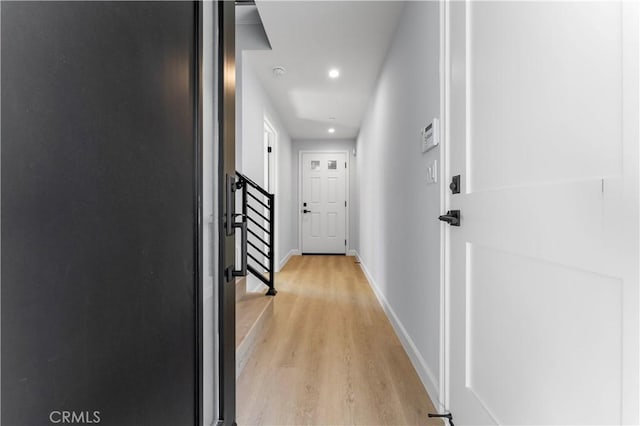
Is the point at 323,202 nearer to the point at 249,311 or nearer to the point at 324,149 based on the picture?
the point at 324,149

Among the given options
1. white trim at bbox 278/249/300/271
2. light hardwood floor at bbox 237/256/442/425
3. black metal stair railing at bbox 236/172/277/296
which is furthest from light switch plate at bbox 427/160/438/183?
white trim at bbox 278/249/300/271

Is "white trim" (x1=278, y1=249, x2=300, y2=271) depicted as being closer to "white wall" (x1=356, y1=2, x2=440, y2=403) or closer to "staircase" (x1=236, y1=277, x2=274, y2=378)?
"staircase" (x1=236, y1=277, x2=274, y2=378)

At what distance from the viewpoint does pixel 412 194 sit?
1.96m

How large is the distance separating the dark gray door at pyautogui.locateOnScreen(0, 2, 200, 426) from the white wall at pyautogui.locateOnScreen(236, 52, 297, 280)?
221 centimetres

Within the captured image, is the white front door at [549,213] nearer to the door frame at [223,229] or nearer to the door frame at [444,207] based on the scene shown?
the door frame at [444,207]

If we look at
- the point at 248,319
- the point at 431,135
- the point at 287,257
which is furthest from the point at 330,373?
the point at 287,257

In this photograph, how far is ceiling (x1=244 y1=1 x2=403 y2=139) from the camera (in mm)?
2236

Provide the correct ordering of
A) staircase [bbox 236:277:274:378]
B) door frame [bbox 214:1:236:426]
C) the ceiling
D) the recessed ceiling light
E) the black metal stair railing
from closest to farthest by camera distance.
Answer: door frame [bbox 214:1:236:426] → staircase [bbox 236:277:274:378] → the ceiling → the black metal stair railing → the recessed ceiling light

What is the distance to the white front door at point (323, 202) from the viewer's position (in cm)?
641

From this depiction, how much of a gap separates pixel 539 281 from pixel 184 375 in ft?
3.17

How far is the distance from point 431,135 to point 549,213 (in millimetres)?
886

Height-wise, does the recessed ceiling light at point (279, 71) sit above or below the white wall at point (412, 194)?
above

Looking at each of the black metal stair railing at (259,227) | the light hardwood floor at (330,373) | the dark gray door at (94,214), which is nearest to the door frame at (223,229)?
the dark gray door at (94,214)

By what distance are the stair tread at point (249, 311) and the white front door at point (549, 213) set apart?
4.40 ft
